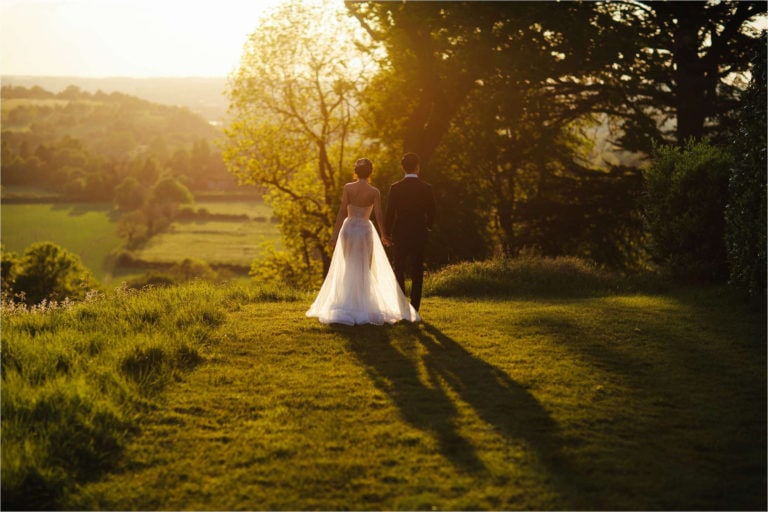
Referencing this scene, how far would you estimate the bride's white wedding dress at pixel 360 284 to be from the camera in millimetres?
11250

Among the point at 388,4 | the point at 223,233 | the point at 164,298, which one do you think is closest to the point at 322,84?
the point at 388,4

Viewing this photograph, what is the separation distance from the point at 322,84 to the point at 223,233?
73474 millimetres

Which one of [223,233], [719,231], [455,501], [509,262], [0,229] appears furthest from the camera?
[223,233]

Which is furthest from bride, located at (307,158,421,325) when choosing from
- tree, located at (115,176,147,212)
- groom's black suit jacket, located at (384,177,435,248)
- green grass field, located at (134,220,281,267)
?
tree, located at (115,176,147,212)

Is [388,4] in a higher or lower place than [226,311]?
higher

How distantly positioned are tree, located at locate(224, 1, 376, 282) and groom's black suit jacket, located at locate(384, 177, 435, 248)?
79.7 ft

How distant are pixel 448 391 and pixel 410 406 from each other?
2.16 feet

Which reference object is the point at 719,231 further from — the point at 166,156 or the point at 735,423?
the point at 166,156

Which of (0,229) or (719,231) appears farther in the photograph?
(0,229)

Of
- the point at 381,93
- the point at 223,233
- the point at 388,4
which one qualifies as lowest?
the point at 223,233

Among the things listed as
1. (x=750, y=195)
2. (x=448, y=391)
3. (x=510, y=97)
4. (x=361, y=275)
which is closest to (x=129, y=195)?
(x=510, y=97)

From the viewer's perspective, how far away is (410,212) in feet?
37.8

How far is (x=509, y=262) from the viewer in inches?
661

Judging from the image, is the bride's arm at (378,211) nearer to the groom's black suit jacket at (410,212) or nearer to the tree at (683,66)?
the groom's black suit jacket at (410,212)
